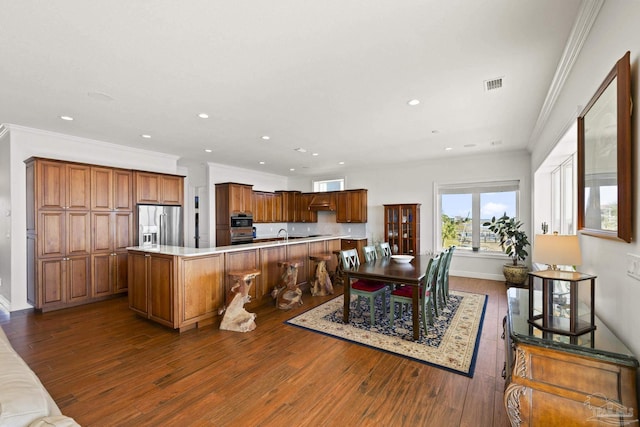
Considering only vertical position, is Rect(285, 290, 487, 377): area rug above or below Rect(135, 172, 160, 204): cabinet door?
below

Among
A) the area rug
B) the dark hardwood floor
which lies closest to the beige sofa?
the dark hardwood floor

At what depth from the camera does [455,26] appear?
199cm

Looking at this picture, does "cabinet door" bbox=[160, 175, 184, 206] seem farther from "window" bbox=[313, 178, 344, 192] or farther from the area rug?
"window" bbox=[313, 178, 344, 192]

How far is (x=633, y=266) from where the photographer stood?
1.33m

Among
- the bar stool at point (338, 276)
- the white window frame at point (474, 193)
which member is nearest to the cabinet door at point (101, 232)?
the bar stool at point (338, 276)

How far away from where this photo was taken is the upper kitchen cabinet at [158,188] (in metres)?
5.23

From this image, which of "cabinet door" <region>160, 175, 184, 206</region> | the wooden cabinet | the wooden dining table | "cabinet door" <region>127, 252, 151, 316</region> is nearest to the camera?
the wooden dining table

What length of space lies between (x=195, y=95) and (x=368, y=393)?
3.37 m

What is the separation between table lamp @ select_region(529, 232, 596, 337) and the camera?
151cm

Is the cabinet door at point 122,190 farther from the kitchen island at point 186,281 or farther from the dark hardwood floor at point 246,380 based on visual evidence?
the dark hardwood floor at point 246,380

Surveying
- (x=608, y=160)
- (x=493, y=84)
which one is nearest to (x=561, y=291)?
(x=608, y=160)

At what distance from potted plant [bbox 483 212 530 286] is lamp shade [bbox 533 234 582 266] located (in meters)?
4.17

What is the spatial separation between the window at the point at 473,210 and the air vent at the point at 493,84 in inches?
148

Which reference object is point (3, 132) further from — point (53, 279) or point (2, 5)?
point (2, 5)
